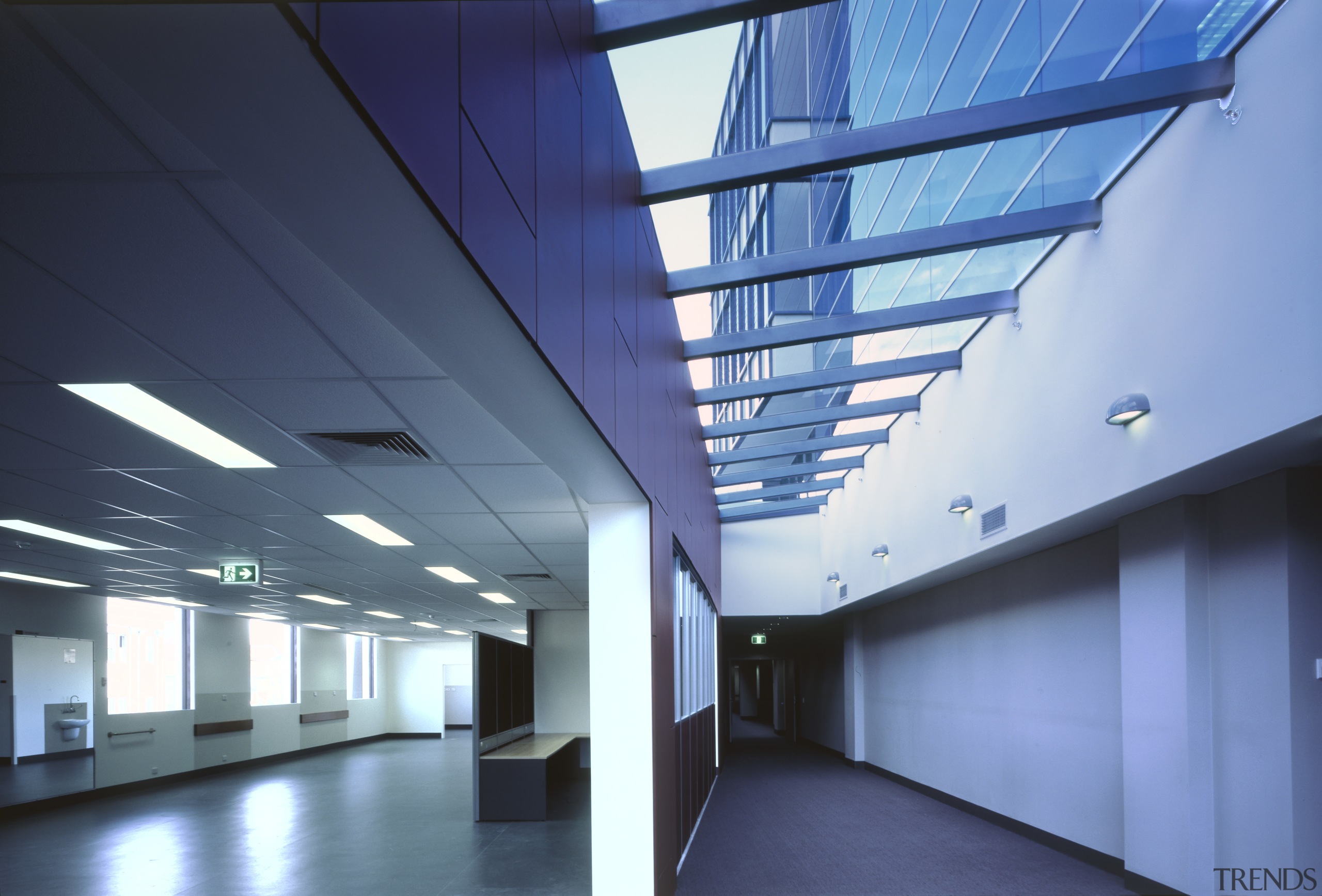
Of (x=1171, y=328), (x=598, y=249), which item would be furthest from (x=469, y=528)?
(x=1171, y=328)

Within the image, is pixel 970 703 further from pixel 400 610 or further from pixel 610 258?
pixel 400 610

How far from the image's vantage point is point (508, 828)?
10.3 metres

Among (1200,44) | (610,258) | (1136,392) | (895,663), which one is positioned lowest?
(895,663)

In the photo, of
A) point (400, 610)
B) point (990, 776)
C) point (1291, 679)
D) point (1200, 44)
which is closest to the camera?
point (1200, 44)

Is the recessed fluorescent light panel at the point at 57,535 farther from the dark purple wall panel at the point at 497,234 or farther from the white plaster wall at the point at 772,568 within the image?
the white plaster wall at the point at 772,568

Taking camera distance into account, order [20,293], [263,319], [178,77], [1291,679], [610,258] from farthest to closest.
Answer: [1291,679]
[610,258]
[263,319]
[20,293]
[178,77]

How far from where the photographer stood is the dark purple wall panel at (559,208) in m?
2.89

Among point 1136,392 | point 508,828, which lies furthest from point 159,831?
point 1136,392

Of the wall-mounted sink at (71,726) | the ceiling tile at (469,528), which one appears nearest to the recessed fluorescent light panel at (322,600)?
the wall-mounted sink at (71,726)

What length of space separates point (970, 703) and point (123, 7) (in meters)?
11.3

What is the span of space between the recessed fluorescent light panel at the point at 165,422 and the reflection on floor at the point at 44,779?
9653 mm

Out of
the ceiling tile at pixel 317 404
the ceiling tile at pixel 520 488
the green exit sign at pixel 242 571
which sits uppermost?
the ceiling tile at pixel 317 404

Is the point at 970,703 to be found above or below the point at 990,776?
above

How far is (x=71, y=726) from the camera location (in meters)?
13.3
